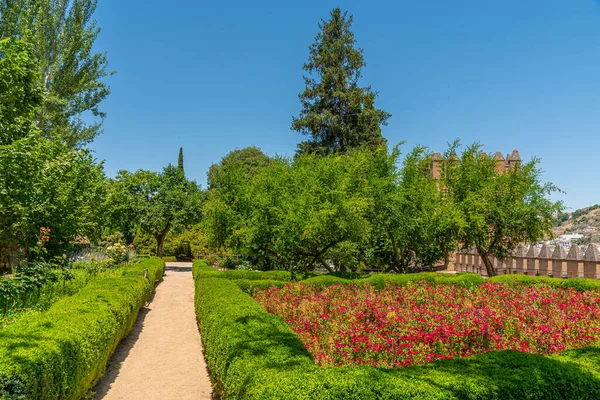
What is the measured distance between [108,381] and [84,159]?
1337 centimetres

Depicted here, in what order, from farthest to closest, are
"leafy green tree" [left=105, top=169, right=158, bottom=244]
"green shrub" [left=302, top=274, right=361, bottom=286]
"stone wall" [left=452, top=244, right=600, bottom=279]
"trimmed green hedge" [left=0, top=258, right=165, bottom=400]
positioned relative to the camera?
"leafy green tree" [left=105, top=169, right=158, bottom=244]
"stone wall" [left=452, top=244, right=600, bottom=279]
"green shrub" [left=302, top=274, right=361, bottom=286]
"trimmed green hedge" [left=0, top=258, right=165, bottom=400]

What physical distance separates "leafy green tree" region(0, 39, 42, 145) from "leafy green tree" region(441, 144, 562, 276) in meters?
18.4

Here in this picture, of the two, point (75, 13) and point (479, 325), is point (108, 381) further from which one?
point (75, 13)

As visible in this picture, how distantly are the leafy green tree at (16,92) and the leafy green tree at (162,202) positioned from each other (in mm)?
12560

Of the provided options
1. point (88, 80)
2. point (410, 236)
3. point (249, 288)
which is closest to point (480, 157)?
point (410, 236)

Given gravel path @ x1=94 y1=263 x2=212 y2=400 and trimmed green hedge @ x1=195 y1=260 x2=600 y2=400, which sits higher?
trimmed green hedge @ x1=195 y1=260 x2=600 y2=400

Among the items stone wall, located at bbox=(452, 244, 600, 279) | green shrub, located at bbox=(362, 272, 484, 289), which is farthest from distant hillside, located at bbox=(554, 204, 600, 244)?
green shrub, located at bbox=(362, 272, 484, 289)

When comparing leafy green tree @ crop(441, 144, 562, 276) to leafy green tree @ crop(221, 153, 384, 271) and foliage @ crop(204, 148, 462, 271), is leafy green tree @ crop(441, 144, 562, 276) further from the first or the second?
leafy green tree @ crop(221, 153, 384, 271)

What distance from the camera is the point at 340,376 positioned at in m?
3.87

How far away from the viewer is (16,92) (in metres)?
10.2

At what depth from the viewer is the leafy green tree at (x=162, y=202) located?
81.9 feet

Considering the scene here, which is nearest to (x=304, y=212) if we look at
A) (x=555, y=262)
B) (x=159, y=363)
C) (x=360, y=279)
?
(x=360, y=279)

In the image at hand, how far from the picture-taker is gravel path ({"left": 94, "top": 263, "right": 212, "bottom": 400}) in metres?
6.26

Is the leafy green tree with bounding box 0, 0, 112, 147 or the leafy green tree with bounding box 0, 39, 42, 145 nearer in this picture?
the leafy green tree with bounding box 0, 39, 42, 145
